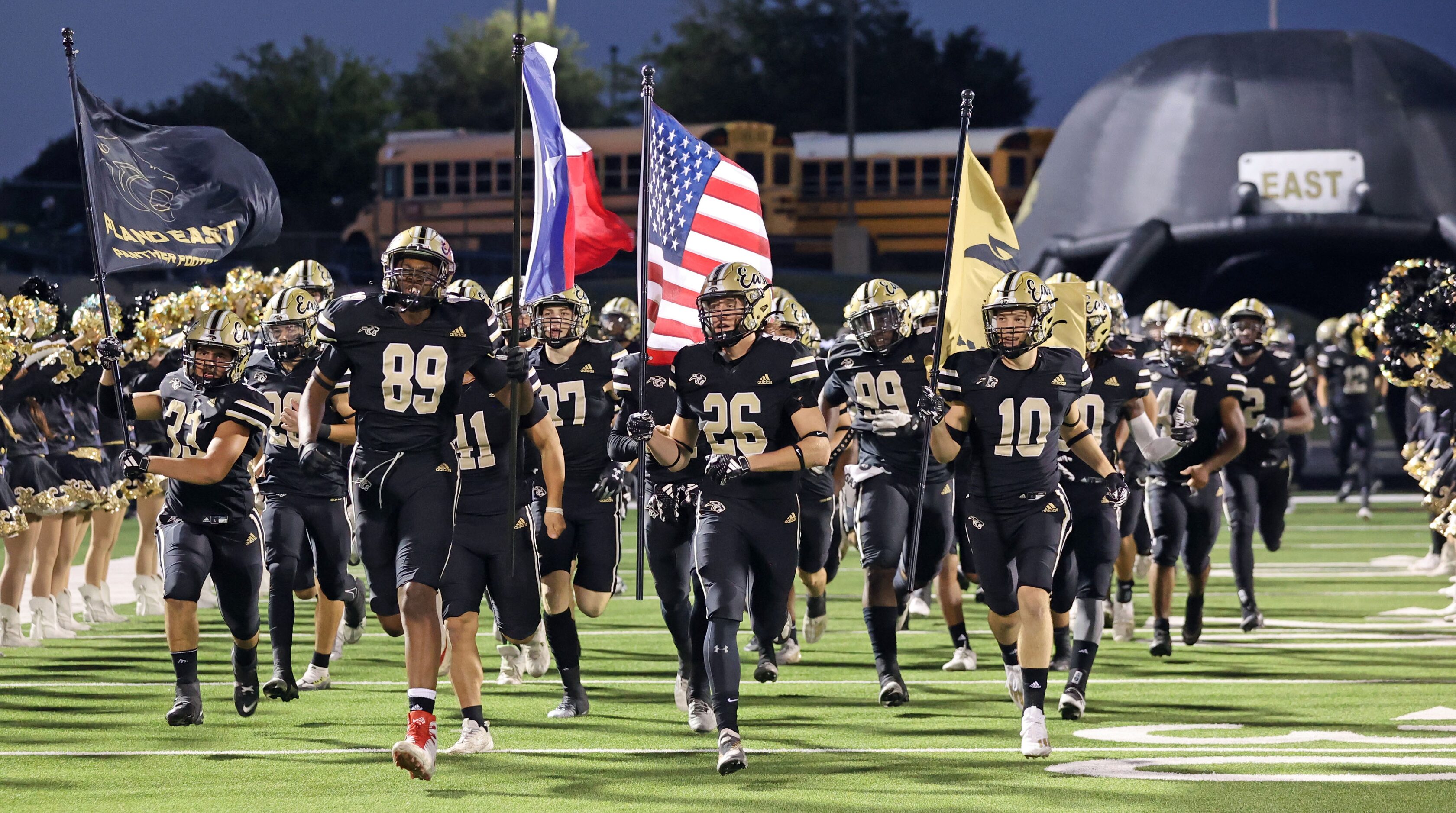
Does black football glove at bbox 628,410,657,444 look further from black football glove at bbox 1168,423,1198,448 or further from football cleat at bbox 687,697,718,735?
black football glove at bbox 1168,423,1198,448

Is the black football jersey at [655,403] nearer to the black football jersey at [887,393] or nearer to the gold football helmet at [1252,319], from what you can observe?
the black football jersey at [887,393]

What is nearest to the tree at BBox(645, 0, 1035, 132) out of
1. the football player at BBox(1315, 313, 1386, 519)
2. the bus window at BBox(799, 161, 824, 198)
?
the bus window at BBox(799, 161, 824, 198)

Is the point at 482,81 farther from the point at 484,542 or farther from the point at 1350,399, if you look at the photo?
the point at 484,542

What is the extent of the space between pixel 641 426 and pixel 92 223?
9.89 ft

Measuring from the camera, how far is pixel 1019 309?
309 inches

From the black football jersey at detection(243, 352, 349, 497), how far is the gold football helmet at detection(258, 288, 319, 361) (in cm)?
7

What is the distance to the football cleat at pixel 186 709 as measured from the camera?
8.35 m

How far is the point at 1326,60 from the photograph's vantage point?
31.0m

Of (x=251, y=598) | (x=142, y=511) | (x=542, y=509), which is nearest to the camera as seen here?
(x=251, y=598)

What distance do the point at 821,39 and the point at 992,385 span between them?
62.0 metres

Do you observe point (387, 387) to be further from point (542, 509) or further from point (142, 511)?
point (142, 511)

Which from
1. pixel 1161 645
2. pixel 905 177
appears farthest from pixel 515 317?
pixel 905 177

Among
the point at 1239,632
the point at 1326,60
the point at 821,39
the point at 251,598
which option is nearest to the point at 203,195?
the point at 251,598

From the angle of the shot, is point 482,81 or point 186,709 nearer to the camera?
point 186,709
